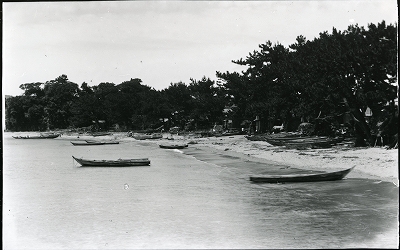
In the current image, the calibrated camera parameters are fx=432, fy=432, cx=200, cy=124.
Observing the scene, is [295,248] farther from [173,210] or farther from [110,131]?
[110,131]

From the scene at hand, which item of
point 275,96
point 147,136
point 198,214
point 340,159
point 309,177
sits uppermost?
point 275,96

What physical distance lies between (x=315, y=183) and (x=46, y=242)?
47.1 feet

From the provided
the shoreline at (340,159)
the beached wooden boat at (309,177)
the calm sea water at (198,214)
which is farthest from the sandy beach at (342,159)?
the calm sea water at (198,214)

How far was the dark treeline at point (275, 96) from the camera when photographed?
32.9 meters

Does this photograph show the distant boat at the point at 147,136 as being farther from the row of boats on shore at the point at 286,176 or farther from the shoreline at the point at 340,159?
the shoreline at the point at 340,159

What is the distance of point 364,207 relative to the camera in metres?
17.0

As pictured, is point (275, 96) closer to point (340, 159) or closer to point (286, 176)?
point (340, 159)

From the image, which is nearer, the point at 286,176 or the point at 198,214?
the point at 198,214

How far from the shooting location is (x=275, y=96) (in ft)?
184

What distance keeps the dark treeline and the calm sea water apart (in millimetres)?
9592

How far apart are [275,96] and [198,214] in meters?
40.9

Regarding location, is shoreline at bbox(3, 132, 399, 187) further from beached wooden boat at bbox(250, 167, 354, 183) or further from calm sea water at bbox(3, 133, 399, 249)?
calm sea water at bbox(3, 133, 399, 249)

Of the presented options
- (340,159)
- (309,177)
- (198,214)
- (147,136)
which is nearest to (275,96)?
(340,159)

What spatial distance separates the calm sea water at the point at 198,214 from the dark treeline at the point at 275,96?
31.5 feet
